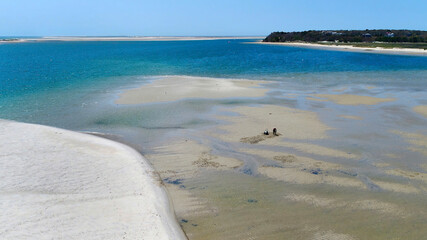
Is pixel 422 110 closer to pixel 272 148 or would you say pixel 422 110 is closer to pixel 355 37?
pixel 272 148

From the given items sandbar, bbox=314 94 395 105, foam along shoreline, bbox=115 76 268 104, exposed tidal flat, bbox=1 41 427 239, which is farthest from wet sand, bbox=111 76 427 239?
foam along shoreline, bbox=115 76 268 104

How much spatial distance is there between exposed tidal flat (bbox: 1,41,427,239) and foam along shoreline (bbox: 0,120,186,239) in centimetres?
101

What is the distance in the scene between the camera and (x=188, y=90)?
3400cm

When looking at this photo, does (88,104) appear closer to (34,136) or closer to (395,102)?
(34,136)

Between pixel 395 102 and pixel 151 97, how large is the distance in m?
21.9

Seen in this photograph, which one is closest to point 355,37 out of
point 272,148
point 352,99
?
point 352,99

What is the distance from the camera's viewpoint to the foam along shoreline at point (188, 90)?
3038cm

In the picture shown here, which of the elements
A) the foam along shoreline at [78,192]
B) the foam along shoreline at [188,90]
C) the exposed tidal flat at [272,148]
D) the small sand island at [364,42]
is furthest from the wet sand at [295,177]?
the small sand island at [364,42]

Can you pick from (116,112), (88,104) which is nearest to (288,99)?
(116,112)

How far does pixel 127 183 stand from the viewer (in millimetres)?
13234

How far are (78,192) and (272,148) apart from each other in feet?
32.8

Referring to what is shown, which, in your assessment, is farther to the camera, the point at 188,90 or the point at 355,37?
the point at 355,37

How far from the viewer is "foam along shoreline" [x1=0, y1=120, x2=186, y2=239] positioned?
9938 mm

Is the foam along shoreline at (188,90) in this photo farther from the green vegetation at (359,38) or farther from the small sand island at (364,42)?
the green vegetation at (359,38)
